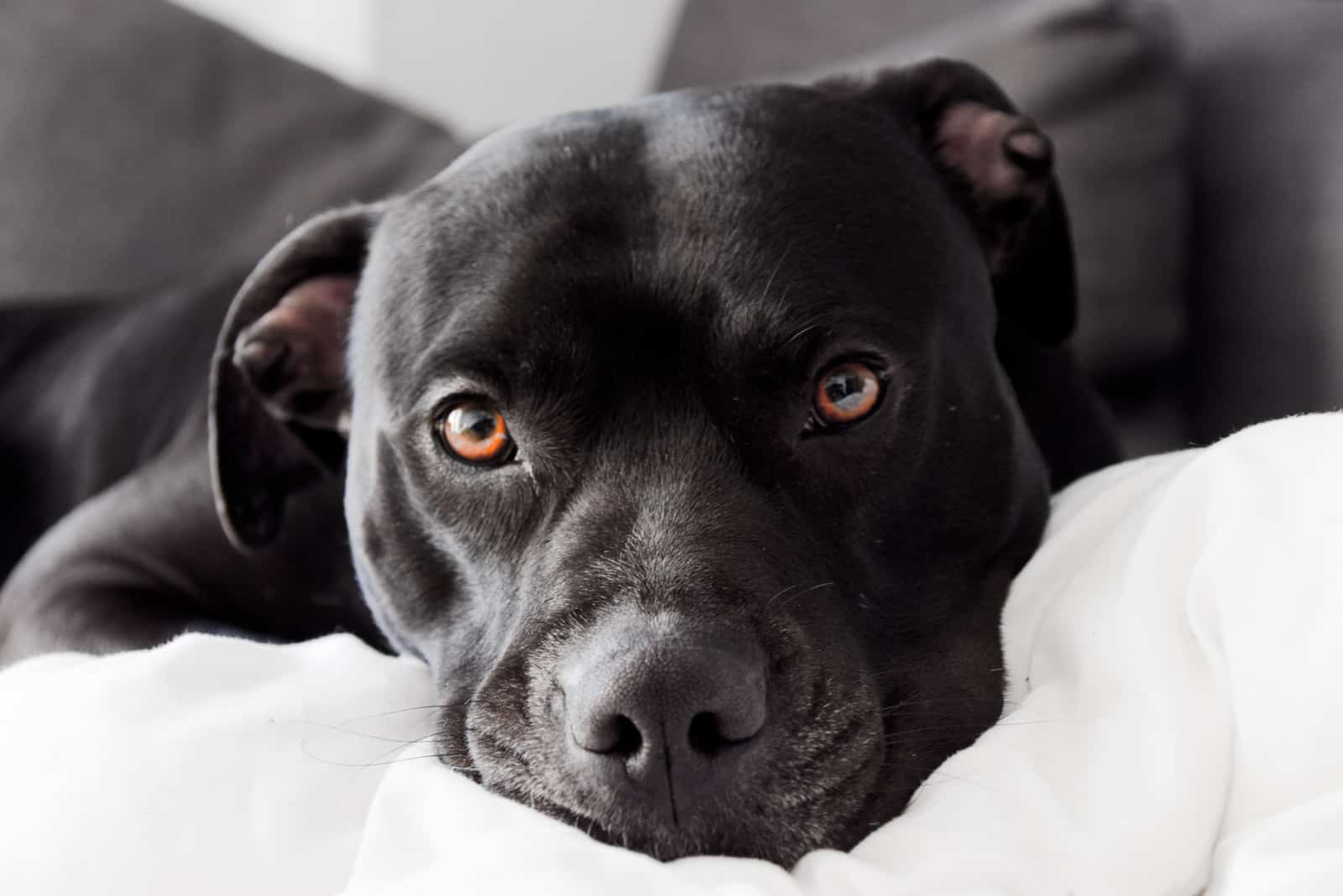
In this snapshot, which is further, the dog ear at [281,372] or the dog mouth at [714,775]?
the dog ear at [281,372]

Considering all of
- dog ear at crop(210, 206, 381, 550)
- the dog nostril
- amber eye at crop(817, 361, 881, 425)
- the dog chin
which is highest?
amber eye at crop(817, 361, 881, 425)

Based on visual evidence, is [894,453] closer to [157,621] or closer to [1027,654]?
[1027,654]

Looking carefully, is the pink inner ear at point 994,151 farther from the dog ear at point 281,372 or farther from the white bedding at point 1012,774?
the dog ear at point 281,372

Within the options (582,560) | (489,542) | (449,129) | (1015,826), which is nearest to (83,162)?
(449,129)

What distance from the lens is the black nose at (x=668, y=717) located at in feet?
4.05

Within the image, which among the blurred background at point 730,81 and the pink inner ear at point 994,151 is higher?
the pink inner ear at point 994,151

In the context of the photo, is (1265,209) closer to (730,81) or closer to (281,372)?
(730,81)

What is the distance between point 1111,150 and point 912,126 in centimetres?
99

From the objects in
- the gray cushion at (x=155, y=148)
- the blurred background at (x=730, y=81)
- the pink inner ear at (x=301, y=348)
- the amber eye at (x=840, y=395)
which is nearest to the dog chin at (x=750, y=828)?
the amber eye at (x=840, y=395)

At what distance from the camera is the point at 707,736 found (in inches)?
50.0

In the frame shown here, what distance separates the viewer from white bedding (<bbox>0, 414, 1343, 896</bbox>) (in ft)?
3.63

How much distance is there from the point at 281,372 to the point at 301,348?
0.05 metres

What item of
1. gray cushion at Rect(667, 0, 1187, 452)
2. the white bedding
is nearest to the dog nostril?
the white bedding

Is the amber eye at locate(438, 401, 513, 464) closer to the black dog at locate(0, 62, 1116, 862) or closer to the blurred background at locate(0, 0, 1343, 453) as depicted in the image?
the black dog at locate(0, 62, 1116, 862)
